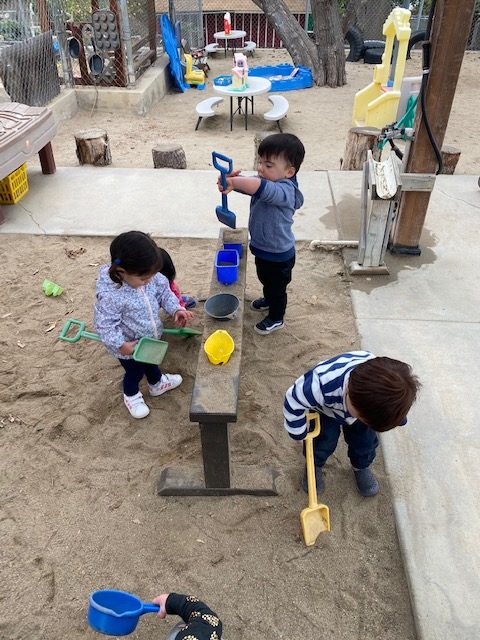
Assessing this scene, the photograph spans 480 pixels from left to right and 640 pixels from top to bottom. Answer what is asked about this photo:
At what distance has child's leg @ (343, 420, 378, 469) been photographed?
6.66 ft

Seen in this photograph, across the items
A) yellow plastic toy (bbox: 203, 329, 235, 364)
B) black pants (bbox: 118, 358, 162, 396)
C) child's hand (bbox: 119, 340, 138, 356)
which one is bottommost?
black pants (bbox: 118, 358, 162, 396)

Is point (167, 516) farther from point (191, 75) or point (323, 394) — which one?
point (191, 75)

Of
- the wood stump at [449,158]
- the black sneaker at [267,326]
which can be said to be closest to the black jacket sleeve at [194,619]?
the black sneaker at [267,326]

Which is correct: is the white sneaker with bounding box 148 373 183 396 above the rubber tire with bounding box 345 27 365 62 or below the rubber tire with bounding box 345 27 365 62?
above

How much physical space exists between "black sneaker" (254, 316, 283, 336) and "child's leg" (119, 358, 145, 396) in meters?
0.89

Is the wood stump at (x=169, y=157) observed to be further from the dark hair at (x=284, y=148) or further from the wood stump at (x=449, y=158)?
the dark hair at (x=284, y=148)

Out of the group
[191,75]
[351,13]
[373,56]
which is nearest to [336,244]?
[191,75]

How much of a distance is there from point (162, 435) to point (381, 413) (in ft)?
4.32

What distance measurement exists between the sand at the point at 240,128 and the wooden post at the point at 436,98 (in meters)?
2.91

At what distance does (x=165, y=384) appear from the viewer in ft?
9.02

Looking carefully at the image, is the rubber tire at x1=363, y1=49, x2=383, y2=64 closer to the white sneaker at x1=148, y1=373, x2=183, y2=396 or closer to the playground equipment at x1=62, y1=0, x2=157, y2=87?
the playground equipment at x1=62, y1=0, x2=157, y2=87

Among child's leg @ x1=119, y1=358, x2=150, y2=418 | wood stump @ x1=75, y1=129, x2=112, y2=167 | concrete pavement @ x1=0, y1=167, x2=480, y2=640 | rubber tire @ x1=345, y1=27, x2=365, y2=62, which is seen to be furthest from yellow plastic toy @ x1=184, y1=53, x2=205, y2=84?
child's leg @ x1=119, y1=358, x2=150, y2=418

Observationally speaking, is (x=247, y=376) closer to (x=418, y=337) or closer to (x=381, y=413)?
(x=418, y=337)

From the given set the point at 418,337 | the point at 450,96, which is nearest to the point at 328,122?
the point at 450,96
